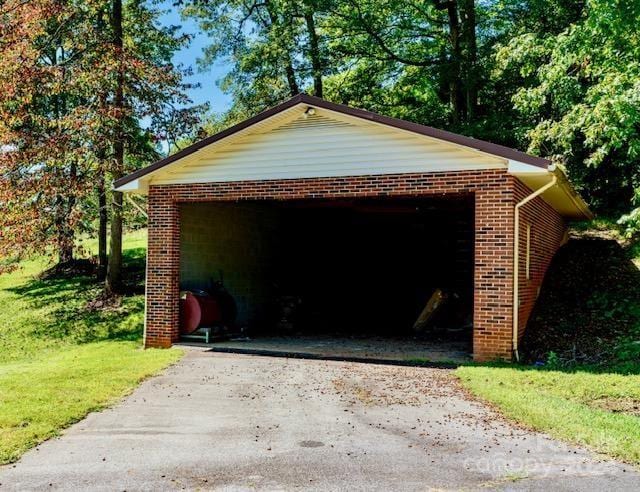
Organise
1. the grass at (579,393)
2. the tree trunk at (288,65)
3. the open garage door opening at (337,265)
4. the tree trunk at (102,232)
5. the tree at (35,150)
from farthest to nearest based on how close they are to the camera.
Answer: the tree trunk at (288,65), the tree trunk at (102,232), the tree at (35,150), the open garage door opening at (337,265), the grass at (579,393)

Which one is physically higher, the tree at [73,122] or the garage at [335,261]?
the tree at [73,122]

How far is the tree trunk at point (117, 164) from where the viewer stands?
16328mm

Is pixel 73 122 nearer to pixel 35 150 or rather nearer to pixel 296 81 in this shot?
pixel 35 150

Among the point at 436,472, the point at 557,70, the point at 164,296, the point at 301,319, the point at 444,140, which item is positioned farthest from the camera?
the point at 301,319

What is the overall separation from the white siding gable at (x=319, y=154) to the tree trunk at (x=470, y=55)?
11789mm

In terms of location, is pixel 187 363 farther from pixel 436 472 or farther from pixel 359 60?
pixel 359 60

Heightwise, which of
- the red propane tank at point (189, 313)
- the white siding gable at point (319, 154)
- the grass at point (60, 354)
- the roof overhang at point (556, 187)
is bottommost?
the grass at point (60, 354)

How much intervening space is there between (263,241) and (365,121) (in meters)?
6.87

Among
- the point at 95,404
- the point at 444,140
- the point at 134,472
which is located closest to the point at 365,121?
the point at 444,140

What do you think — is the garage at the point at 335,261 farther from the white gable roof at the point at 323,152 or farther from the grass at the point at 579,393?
the grass at the point at 579,393

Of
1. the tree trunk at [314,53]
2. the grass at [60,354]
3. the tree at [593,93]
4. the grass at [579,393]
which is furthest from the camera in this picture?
the tree trunk at [314,53]

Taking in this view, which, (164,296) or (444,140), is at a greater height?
(444,140)

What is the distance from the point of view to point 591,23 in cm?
1173

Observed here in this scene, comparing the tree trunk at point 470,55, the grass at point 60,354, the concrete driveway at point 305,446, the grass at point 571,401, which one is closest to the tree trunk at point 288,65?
the tree trunk at point 470,55
